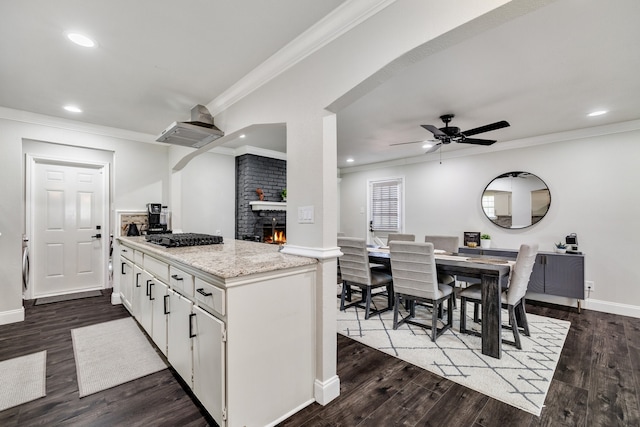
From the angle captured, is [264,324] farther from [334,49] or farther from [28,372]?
[28,372]

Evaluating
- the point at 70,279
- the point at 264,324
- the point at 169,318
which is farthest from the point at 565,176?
the point at 70,279

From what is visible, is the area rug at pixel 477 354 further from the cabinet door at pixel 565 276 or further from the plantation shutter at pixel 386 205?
the plantation shutter at pixel 386 205

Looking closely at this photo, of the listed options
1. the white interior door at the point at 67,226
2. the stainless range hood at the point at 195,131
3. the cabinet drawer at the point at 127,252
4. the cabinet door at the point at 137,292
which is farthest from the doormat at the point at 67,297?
the stainless range hood at the point at 195,131

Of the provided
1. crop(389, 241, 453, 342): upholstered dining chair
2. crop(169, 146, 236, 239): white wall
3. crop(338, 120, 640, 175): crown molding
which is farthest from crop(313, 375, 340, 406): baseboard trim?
crop(338, 120, 640, 175): crown molding

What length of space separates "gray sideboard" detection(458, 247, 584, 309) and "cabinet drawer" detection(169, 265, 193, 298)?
446cm

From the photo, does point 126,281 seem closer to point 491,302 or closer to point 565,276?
point 491,302

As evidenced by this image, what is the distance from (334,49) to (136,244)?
8.63 feet

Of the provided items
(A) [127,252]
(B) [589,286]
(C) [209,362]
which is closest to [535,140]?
(B) [589,286]

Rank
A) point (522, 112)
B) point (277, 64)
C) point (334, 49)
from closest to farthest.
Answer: point (334, 49), point (277, 64), point (522, 112)

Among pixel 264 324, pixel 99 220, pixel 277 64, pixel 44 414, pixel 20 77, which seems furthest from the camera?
pixel 99 220

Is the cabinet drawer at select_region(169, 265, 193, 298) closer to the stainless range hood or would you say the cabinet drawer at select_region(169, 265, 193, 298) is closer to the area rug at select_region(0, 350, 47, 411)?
the area rug at select_region(0, 350, 47, 411)

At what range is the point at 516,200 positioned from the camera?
4520 millimetres

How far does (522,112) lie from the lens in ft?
10.9

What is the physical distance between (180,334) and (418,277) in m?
2.19
